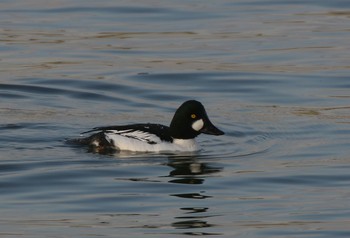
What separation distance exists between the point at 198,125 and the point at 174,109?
2.02 m

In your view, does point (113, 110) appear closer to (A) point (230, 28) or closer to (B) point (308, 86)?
(B) point (308, 86)

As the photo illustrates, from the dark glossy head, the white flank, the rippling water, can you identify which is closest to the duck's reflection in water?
the rippling water

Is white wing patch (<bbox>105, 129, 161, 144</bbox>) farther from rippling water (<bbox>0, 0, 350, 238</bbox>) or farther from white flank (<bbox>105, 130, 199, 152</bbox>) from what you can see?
rippling water (<bbox>0, 0, 350, 238</bbox>)

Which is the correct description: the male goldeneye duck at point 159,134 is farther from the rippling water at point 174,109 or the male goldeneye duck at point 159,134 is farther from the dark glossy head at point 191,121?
the rippling water at point 174,109

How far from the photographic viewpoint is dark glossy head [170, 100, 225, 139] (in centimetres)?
1681

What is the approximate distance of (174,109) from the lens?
18.9 metres

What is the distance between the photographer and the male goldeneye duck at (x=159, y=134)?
16625mm

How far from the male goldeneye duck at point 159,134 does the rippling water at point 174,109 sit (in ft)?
0.69

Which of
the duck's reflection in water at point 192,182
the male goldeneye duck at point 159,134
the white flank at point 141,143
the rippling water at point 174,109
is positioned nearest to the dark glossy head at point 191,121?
the male goldeneye duck at point 159,134

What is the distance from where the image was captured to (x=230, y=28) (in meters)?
24.0

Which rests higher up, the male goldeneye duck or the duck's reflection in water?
the male goldeneye duck

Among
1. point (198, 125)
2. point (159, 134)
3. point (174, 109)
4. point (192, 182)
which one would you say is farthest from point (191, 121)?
point (192, 182)

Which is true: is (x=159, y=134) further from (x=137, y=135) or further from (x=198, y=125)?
(x=198, y=125)

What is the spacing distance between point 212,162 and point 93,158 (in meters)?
1.37
